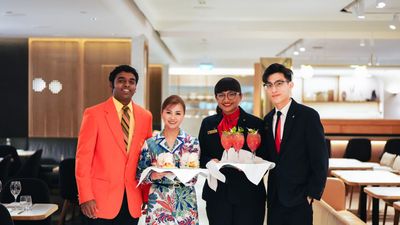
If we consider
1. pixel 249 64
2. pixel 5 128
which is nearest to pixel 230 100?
pixel 5 128

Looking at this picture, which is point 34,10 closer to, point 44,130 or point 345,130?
point 44,130

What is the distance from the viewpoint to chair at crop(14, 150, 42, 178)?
8.30 m

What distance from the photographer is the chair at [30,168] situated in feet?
27.2

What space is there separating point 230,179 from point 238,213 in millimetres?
230

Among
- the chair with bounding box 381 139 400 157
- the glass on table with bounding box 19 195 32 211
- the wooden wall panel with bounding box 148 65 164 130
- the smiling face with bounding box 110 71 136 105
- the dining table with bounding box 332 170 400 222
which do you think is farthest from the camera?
the wooden wall panel with bounding box 148 65 164 130

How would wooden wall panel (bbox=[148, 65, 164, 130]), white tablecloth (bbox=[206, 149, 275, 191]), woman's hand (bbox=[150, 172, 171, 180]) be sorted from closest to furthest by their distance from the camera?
1. white tablecloth (bbox=[206, 149, 275, 191])
2. woman's hand (bbox=[150, 172, 171, 180])
3. wooden wall panel (bbox=[148, 65, 164, 130])

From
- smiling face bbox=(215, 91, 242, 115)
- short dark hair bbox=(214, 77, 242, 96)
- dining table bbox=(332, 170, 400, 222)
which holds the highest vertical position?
short dark hair bbox=(214, 77, 242, 96)

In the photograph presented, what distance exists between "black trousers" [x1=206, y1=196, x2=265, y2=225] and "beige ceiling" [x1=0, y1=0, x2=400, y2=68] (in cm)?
419

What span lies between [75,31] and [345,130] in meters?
6.10

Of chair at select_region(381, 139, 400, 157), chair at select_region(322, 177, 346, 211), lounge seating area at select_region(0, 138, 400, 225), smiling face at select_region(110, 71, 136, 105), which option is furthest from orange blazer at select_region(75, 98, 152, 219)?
chair at select_region(381, 139, 400, 157)

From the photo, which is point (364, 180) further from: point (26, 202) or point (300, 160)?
point (26, 202)

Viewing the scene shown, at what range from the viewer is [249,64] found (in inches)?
704

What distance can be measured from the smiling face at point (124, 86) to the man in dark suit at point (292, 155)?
89cm

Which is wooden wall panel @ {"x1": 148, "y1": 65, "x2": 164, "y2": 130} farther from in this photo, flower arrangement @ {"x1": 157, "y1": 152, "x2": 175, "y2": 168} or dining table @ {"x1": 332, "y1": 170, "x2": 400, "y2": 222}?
flower arrangement @ {"x1": 157, "y1": 152, "x2": 175, "y2": 168}
